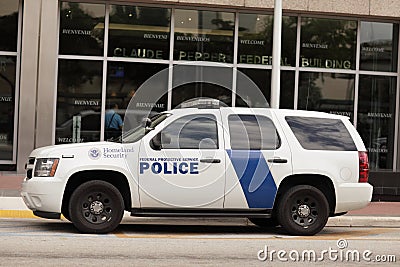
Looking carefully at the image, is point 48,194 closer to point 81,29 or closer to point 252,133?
point 252,133

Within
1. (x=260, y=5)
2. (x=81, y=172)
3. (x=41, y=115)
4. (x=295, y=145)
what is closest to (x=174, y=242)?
(x=81, y=172)

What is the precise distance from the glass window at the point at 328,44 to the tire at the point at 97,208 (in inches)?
442

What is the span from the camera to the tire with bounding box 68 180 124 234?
38.5 ft

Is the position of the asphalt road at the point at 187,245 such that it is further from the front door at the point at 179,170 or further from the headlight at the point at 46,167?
the headlight at the point at 46,167

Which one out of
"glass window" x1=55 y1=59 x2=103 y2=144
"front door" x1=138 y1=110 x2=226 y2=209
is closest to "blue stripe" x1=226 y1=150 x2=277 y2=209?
"front door" x1=138 y1=110 x2=226 y2=209

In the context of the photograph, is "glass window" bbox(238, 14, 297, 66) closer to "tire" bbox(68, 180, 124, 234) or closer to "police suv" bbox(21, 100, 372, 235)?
"police suv" bbox(21, 100, 372, 235)

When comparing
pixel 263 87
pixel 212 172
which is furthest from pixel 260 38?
pixel 212 172

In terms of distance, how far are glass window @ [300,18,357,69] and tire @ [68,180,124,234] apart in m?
11.2

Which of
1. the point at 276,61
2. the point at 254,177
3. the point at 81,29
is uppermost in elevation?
the point at 81,29

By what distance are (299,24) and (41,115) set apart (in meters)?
7.44

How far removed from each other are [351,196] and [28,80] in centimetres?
1027

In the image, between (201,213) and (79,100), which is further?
(79,100)

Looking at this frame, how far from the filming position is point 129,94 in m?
20.9

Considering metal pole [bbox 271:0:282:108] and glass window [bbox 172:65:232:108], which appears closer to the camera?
metal pole [bbox 271:0:282:108]
